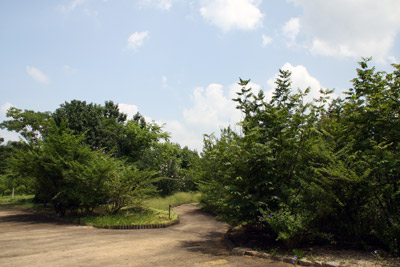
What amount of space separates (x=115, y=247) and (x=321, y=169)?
19.4 ft

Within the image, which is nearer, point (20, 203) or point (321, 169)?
point (321, 169)

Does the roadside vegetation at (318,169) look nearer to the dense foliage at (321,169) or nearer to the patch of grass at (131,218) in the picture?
the dense foliage at (321,169)

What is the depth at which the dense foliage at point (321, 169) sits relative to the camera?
638 centimetres

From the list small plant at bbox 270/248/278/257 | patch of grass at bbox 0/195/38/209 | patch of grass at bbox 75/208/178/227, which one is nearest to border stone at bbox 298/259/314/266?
small plant at bbox 270/248/278/257

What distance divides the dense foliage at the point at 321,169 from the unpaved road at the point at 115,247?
4.82ft

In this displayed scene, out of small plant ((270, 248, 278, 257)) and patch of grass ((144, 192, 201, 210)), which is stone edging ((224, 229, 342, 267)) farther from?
patch of grass ((144, 192, 201, 210))

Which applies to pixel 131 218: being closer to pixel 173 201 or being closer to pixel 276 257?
pixel 173 201

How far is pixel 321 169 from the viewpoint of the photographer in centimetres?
671

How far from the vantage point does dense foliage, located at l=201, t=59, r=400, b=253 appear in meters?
6.38

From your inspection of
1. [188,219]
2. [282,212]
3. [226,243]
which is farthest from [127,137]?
[282,212]

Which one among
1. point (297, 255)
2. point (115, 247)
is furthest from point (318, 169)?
point (115, 247)

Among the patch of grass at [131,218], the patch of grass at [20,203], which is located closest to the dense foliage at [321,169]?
the patch of grass at [131,218]

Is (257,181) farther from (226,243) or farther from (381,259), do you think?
(381,259)

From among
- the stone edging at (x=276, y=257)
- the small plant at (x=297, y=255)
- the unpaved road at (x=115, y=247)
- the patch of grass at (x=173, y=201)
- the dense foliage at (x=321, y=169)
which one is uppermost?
the dense foliage at (x=321, y=169)
